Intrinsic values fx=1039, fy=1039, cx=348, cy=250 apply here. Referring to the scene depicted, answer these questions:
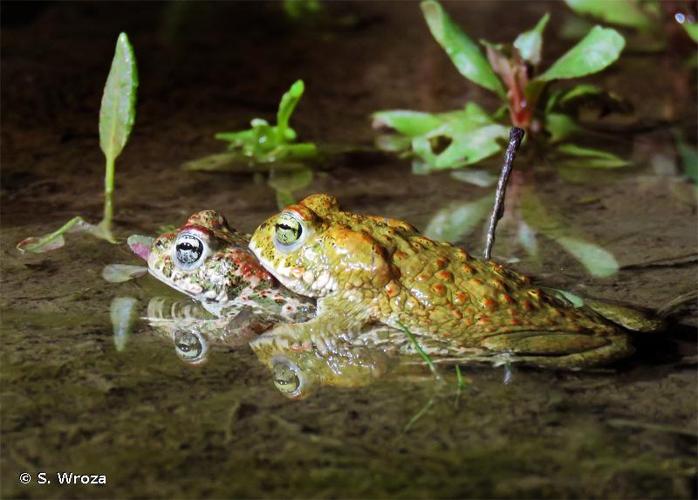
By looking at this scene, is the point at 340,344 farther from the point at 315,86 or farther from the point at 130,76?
the point at 315,86

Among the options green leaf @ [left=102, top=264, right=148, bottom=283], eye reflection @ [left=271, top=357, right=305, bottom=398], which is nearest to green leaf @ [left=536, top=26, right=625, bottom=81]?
green leaf @ [left=102, top=264, right=148, bottom=283]

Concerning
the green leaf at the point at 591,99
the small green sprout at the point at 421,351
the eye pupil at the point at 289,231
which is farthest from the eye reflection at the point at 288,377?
the green leaf at the point at 591,99

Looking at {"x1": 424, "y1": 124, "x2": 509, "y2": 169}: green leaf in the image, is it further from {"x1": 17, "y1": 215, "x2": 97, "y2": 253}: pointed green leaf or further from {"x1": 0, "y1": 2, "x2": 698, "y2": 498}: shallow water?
{"x1": 17, "y1": 215, "x2": 97, "y2": 253}: pointed green leaf

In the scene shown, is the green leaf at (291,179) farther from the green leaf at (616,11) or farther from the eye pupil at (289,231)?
the green leaf at (616,11)

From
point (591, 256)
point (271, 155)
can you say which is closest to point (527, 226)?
point (591, 256)

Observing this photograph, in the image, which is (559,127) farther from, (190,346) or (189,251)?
(190,346)

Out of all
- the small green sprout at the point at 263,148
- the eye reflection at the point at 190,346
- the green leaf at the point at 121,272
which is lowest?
the eye reflection at the point at 190,346
